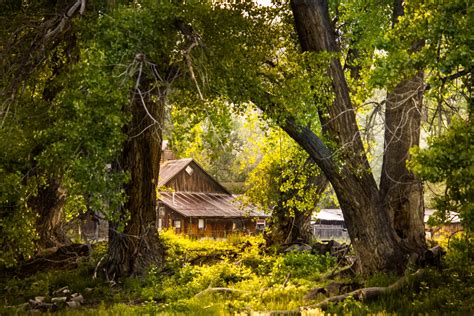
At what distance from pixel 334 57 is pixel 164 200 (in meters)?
24.9

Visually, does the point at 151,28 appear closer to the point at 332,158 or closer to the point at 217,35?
the point at 217,35

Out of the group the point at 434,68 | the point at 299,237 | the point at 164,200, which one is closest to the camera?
the point at 434,68

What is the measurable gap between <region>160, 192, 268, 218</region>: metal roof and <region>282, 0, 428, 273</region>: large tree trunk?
23.1 m

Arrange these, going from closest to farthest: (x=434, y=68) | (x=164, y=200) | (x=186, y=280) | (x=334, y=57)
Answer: (x=434, y=68), (x=334, y=57), (x=186, y=280), (x=164, y=200)

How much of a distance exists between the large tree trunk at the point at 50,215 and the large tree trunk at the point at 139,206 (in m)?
2.77

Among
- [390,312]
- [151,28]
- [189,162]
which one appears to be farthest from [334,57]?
[189,162]

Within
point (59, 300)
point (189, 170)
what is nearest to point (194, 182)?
Result: point (189, 170)

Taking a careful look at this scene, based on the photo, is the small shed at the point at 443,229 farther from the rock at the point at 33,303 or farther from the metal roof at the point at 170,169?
the metal roof at the point at 170,169

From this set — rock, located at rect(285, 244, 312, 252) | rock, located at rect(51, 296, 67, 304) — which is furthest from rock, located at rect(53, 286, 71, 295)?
rock, located at rect(285, 244, 312, 252)

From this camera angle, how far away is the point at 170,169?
1667 inches

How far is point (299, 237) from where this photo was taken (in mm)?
21734

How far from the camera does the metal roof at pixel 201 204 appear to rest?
127ft

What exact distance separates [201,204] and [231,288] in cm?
2697

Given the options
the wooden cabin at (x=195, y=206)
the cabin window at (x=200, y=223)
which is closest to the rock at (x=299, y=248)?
the wooden cabin at (x=195, y=206)
